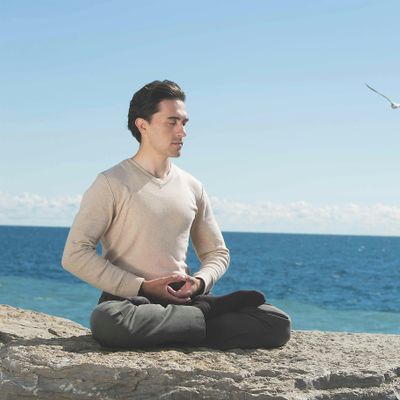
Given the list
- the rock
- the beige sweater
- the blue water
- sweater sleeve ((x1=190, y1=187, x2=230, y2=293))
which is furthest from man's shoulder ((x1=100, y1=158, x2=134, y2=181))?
the blue water

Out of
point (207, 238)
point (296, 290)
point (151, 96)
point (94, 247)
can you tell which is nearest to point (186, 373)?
point (94, 247)

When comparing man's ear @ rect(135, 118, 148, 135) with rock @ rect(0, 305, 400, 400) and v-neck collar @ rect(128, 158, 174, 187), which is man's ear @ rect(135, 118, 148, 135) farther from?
rock @ rect(0, 305, 400, 400)

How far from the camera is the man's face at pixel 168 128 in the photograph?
4.45 meters

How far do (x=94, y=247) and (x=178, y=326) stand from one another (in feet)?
2.17

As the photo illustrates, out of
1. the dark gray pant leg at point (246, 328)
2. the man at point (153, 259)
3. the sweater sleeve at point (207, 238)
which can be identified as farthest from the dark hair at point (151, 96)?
the dark gray pant leg at point (246, 328)

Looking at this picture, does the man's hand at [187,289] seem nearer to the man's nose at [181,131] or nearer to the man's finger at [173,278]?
the man's finger at [173,278]

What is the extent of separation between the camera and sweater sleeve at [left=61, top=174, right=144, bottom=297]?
13.8ft

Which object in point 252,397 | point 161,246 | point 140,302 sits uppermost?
point 161,246

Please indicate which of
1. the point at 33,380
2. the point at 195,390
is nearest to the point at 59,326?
the point at 33,380

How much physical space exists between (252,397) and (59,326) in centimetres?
229

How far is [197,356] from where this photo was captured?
13.4ft

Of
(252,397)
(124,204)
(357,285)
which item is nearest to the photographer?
(252,397)

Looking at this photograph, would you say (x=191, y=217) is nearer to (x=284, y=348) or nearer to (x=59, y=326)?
(x=284, y=348)

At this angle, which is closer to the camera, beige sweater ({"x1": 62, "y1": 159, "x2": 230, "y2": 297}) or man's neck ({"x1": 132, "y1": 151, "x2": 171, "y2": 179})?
beige sweater ({"x1": 62, "y1": 159, "x2": 230, "y2": 297})
